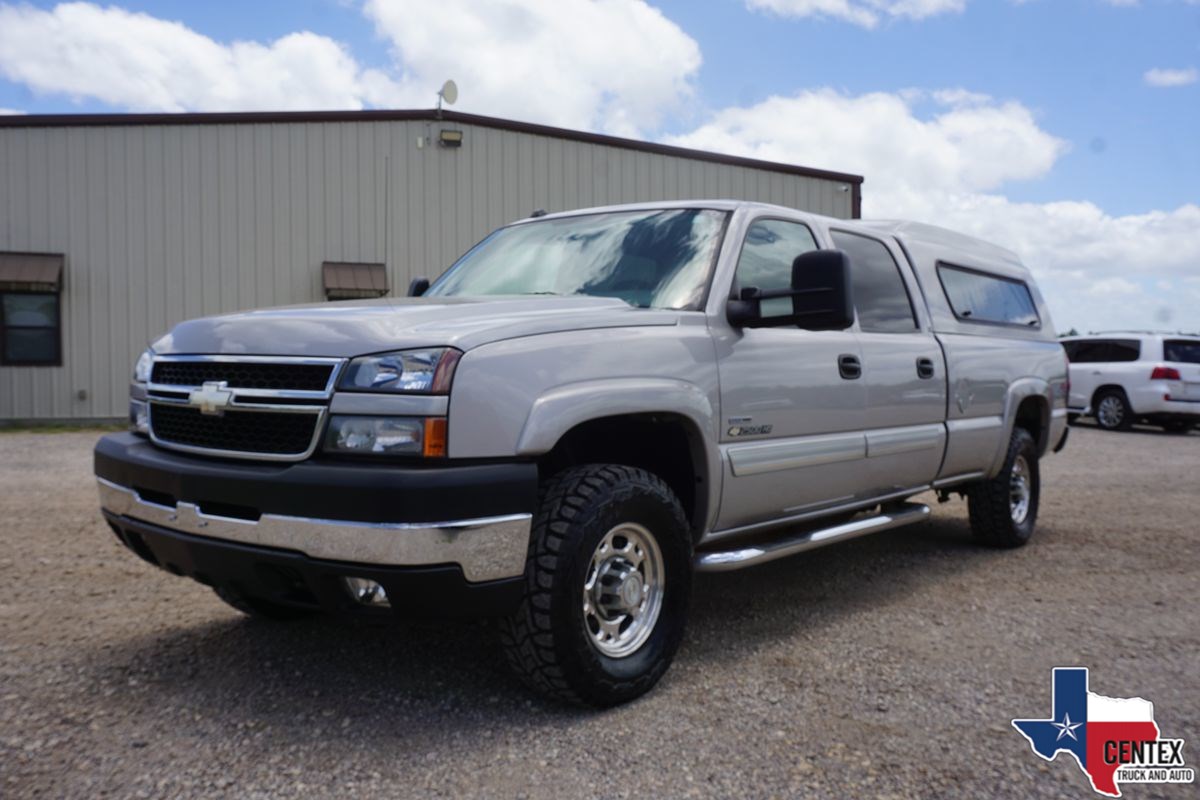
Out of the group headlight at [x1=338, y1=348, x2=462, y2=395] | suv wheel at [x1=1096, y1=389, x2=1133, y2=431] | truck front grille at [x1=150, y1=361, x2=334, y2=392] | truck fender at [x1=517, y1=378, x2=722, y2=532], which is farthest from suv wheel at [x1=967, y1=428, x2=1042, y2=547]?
suv wheel at [x1=1096, y1=389, x2=1133, y2=431]

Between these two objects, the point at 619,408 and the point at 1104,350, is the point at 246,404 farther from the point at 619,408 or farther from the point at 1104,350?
the point at 1104,350

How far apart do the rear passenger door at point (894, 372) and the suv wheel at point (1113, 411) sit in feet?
44.1

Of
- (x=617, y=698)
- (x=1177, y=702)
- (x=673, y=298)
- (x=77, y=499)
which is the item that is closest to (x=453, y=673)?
(x=617, y=698)

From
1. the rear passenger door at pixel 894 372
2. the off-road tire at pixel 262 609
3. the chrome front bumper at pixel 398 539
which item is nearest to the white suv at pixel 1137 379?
the rear passenger door at pixel 894 372

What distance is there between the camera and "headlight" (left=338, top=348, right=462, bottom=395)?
2873mm

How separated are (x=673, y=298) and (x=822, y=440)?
39.5 inches

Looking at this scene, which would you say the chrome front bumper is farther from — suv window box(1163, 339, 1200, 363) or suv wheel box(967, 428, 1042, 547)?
suv window box(1163, 339, 1200, 363)

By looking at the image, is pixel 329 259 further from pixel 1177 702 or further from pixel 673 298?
pixel 1177 702

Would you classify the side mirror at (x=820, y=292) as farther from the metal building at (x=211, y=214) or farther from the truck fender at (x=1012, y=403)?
the metal building at (x=211, y=214)

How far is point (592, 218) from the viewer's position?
182 inches

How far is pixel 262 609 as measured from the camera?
163 inches

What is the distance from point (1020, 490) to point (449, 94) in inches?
513

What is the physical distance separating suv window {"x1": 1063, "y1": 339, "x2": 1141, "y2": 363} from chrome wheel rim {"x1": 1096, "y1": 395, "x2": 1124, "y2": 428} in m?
0.70

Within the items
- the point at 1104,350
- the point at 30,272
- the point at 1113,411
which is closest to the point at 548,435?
the point at 30,272
